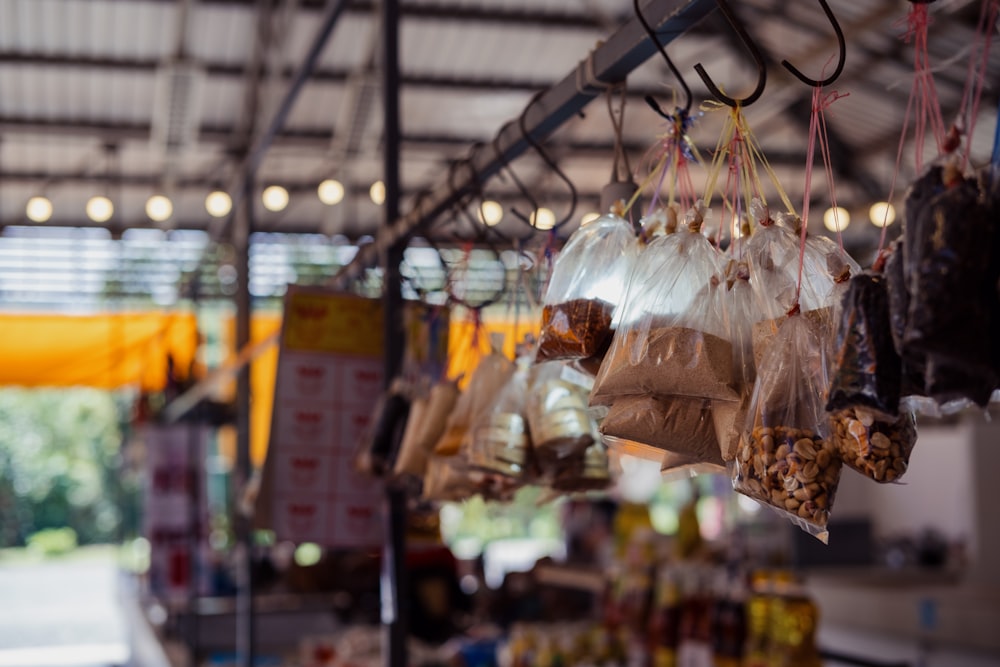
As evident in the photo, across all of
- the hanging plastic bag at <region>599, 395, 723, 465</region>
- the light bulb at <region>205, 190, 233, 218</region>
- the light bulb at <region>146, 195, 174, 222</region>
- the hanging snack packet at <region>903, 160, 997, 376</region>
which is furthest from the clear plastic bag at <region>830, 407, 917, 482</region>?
the light bulb at <region>146, 195, 174, 222</region>

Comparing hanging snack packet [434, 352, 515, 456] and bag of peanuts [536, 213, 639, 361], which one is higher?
bag of peanuts [536, 213, 639, 361]

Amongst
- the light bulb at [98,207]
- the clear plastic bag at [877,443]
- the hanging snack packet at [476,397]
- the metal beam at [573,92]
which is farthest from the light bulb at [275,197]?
the clear plastic bag at [877,443]

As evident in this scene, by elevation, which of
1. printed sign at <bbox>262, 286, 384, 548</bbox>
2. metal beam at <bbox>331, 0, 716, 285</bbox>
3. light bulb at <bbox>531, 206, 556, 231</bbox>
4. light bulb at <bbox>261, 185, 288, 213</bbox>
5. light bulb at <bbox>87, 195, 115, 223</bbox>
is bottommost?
printed sign at <bbox>262, 286, 384, 548</bbox>

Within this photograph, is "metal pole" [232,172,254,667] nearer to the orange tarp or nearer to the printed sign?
the printed sign

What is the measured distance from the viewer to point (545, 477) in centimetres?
172

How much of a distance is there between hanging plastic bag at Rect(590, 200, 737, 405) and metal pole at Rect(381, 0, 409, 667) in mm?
1420

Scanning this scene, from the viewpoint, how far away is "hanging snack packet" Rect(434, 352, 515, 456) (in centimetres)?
186

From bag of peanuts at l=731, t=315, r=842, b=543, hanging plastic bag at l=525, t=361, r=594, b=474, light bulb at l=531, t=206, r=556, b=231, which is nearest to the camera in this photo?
bag of peanuts at l=731, t=315, r=842, b=543

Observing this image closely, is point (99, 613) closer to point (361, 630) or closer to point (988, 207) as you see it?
point (361, 630)

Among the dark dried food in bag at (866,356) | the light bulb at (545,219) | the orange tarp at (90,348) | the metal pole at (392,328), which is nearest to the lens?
the dark dried food in bag at (866,356)

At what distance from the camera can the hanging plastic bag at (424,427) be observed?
2.03 meters

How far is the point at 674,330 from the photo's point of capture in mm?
1203

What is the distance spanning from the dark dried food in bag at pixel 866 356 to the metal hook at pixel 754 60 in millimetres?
221

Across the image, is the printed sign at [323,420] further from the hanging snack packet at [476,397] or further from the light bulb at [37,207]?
the light bulb at [37,207]
